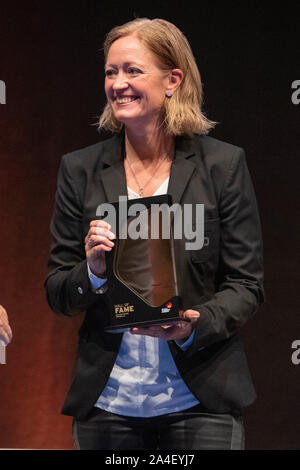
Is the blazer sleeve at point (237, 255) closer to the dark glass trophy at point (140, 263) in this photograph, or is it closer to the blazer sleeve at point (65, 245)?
the dark glass trophy at point (140, 263)

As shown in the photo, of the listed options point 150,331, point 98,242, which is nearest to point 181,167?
point 98,242

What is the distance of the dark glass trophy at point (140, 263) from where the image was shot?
1756 mm

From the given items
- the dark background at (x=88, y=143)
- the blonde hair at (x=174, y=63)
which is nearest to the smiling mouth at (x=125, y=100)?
the blonde hair at (x=174, y=63)

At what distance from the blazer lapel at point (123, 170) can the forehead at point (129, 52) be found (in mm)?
221

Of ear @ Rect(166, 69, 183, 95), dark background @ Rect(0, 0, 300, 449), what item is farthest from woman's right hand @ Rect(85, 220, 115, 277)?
dark background @ Rect(0, 0, 300, 449)

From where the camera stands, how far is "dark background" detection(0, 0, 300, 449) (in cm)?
286

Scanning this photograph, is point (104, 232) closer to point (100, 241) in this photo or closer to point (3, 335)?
point (100, 241)

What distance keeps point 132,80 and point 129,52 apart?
71mm

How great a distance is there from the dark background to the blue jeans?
3.87ft

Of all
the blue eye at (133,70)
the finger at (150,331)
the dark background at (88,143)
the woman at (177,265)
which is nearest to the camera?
the finger at (150,331)

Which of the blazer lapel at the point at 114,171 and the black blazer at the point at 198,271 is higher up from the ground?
the blazer lapel at the point at 114,171

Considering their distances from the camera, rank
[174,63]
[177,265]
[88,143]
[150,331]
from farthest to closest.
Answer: [88,143] → [174,63] → [177,265] → [150,331]

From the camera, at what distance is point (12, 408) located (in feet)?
9.96

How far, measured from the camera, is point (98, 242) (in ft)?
5.83
